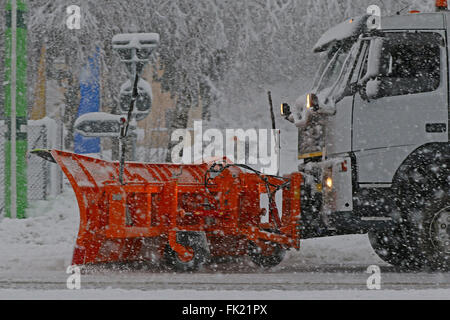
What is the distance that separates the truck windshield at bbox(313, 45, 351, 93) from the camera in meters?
8.09

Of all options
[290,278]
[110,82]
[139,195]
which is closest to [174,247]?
A: [139,195]

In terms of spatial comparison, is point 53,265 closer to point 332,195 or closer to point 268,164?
point 332,195

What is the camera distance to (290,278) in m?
7.25

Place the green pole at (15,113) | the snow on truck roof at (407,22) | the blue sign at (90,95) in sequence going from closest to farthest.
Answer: the snow on truck roof at (407,22), the green pole at (15,113), the blue sign at (90,95)

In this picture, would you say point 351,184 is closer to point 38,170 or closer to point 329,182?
point 329,182

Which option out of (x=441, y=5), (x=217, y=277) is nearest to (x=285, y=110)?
(x=441, y=5)

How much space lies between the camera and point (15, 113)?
1192cm

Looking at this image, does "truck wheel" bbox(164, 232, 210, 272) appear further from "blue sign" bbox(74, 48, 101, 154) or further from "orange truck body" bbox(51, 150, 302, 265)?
"blue sign" bbox(74, 48, 101, 154)

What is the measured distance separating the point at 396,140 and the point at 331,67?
4.47 feet

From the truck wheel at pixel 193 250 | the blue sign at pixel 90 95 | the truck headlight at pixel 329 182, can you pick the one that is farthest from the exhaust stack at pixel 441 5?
the blue sign at pixel 90 95

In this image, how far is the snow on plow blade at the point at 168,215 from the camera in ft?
24.2

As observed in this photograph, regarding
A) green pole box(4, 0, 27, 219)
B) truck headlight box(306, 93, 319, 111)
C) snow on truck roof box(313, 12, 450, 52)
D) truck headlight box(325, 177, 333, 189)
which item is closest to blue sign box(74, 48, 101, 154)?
green pole box(4, 0, 27, 219)

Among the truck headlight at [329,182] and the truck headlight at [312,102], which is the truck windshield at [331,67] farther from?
the truck headlight at [329,182]

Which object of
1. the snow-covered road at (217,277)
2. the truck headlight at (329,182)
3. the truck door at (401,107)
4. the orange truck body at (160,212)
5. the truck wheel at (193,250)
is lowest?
the snow-covered road at (217,277)
